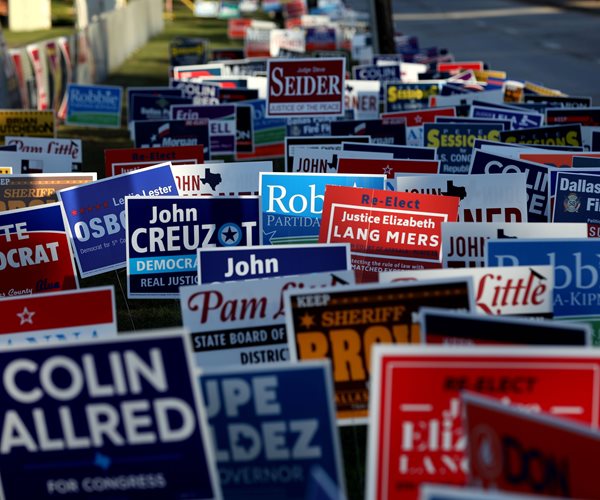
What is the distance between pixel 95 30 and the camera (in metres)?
42.9

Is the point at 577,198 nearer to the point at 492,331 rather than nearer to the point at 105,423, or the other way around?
the point at 492,331

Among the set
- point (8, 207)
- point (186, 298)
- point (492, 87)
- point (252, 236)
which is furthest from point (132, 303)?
point (492, 87)

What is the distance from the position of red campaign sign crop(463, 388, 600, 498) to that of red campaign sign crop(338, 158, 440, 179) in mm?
7608

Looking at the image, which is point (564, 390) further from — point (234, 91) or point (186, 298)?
point (234, 91)

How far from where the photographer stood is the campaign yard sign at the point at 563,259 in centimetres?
807

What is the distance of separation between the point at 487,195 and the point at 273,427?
538 cm

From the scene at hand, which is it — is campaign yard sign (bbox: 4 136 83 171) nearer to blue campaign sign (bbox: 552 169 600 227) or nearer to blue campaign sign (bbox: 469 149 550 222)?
blue campaign sign (bbox: 469 149 550 222)

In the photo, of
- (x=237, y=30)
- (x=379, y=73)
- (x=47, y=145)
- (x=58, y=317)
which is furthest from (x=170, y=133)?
(x=237, y=30)

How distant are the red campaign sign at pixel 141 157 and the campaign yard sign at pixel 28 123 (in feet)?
11.3

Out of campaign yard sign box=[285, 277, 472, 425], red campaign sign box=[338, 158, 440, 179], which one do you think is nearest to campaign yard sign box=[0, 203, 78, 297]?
campaign yard sign box=[285, 277, 472, 425]

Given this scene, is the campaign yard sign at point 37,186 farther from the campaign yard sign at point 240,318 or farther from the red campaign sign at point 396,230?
the campaign yard sign at point 240,318

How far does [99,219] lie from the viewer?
10781 millimetres

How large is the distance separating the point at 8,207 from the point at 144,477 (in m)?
6.40

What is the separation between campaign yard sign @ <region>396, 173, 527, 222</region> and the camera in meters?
10.6
